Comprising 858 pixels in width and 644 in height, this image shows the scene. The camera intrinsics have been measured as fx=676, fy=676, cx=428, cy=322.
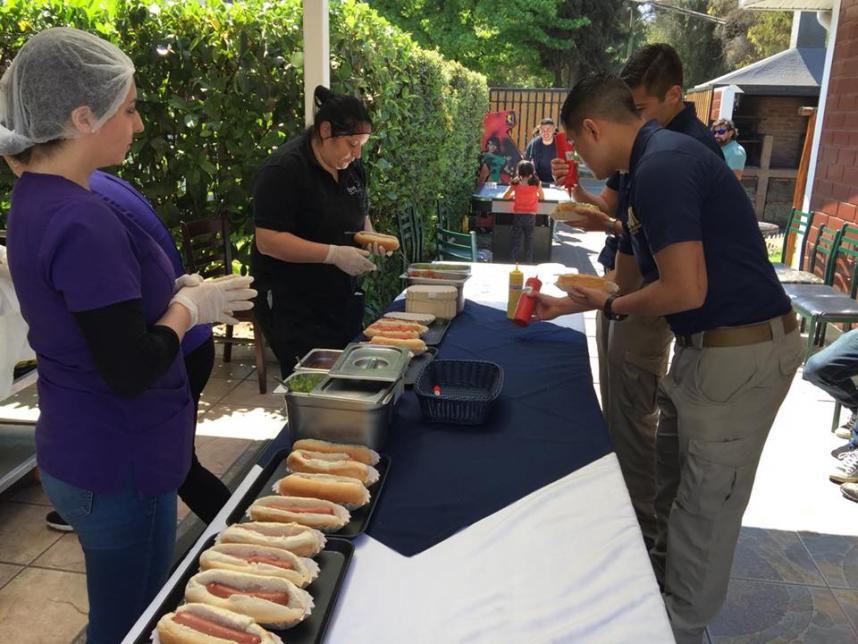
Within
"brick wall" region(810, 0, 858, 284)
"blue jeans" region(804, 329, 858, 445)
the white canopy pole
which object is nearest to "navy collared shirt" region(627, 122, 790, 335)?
"blue jeans" region(804, 329, 858, 445)

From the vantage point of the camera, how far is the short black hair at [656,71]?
2809mm

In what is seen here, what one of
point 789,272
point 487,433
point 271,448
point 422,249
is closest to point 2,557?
point 271,448

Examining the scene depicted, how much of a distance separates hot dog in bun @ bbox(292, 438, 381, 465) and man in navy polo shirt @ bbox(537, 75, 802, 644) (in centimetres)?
101

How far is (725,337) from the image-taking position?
2.27m

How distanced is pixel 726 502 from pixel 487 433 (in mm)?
944

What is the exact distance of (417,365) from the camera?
266 cm

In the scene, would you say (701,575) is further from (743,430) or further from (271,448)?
(271,448)

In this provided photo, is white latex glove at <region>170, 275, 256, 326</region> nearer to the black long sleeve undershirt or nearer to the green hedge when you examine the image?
the black long sleeve undershirt

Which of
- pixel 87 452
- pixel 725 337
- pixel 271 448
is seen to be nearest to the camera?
pixel 87 452

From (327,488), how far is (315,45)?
328 centimetres

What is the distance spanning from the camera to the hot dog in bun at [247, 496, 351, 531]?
1.55 m

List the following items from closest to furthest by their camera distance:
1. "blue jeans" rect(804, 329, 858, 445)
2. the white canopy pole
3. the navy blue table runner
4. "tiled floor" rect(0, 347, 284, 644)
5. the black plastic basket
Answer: the navy blue table runner < the black plastic basket < "tiled floor" rect(0, 347, 284, 644) < "blue jeans" rect(804, 329, 858, 445) < the white canopy pole

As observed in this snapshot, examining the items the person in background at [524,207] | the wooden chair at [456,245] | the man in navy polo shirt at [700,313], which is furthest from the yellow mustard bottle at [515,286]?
the person in background at [524,207]

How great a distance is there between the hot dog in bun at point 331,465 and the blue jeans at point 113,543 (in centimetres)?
35
